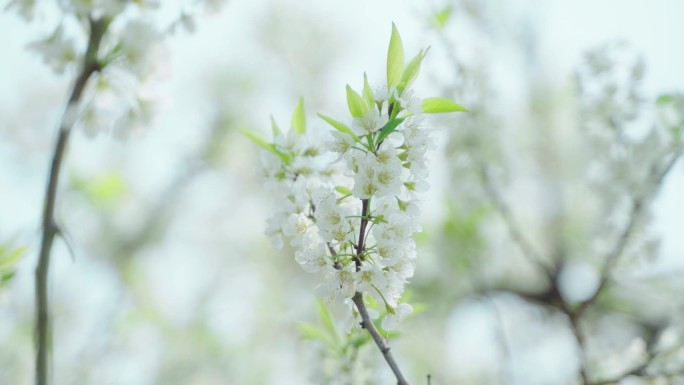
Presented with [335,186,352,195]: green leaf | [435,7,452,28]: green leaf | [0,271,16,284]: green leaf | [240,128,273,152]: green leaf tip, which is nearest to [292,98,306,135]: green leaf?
[240,128,273,152]: green leaf tip

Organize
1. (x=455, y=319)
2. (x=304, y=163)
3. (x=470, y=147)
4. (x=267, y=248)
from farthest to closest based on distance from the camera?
(x=267, y=248) < (x=455, y=319) < (x=470, y=147) < (x=304, y=163)

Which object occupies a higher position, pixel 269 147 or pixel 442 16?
pixel 442 16

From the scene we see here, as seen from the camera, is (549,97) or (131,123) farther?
(549,97)

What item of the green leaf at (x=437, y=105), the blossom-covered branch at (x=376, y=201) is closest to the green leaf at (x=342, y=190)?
the blossom-covered branch at (x=376, y=201)

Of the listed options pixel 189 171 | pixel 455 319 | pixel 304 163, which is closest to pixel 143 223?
pixel 189 171

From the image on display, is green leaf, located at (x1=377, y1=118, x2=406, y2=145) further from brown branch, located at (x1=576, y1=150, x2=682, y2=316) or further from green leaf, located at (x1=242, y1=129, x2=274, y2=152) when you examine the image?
brown branch, located at (x1=576, y1=150, x2=682, y2=316)

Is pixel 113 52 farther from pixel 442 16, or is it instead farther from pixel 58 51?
pixel 442 16

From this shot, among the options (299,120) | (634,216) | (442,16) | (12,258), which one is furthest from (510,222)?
(12,258)

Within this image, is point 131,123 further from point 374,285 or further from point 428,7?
point 428,7
